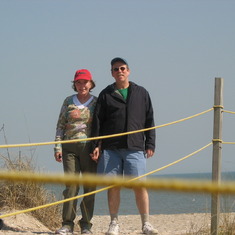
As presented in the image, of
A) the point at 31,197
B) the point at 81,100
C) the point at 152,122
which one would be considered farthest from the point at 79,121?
the point at 31,197

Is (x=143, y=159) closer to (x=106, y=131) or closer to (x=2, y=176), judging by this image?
(x=106, y=131)

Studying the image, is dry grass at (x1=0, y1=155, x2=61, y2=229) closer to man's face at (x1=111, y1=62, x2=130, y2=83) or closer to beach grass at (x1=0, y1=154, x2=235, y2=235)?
beach grass at (x1=0, y1=154, x2=235, y2=235)

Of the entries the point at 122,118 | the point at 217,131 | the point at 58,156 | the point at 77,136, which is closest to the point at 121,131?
the point at 122,118

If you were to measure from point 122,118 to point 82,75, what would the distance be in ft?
1.79

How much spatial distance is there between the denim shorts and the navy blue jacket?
6 cm

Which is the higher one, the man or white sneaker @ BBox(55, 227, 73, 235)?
the man

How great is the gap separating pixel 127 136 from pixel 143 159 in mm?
286

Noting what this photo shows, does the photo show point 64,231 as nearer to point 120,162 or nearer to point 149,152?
point 120,162

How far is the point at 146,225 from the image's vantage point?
5.57 metres

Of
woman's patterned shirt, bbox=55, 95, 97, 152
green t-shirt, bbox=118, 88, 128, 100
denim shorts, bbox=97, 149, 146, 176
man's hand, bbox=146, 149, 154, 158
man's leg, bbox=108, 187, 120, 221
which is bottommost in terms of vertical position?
man's leg, bbox=108, 187, 120, 221

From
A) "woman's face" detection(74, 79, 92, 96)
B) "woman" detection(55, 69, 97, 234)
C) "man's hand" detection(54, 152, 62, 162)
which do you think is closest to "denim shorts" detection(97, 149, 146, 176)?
"woman" detection(55, 69, 97, 234)

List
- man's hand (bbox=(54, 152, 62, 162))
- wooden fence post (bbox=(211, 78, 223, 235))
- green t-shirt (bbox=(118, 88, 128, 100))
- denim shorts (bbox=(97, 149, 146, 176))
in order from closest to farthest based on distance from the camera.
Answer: denim shorts (bbox=(97, 149, 146, 176)), green t-shirt (bbox=(118, 88, 128, 100)), man's hand (bbox=(54, 152, 62, 162)), wooden fence post (bbox=(211, 78, 223, 235))

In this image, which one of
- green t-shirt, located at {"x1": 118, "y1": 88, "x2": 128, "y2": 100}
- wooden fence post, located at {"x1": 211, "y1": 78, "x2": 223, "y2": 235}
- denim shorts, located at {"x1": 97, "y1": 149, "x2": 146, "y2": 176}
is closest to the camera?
denim shorts, located at {"x1": 97, "y1": 149, "x2": 146, "y2": 176}

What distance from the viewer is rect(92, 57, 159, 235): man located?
5.47 meters
